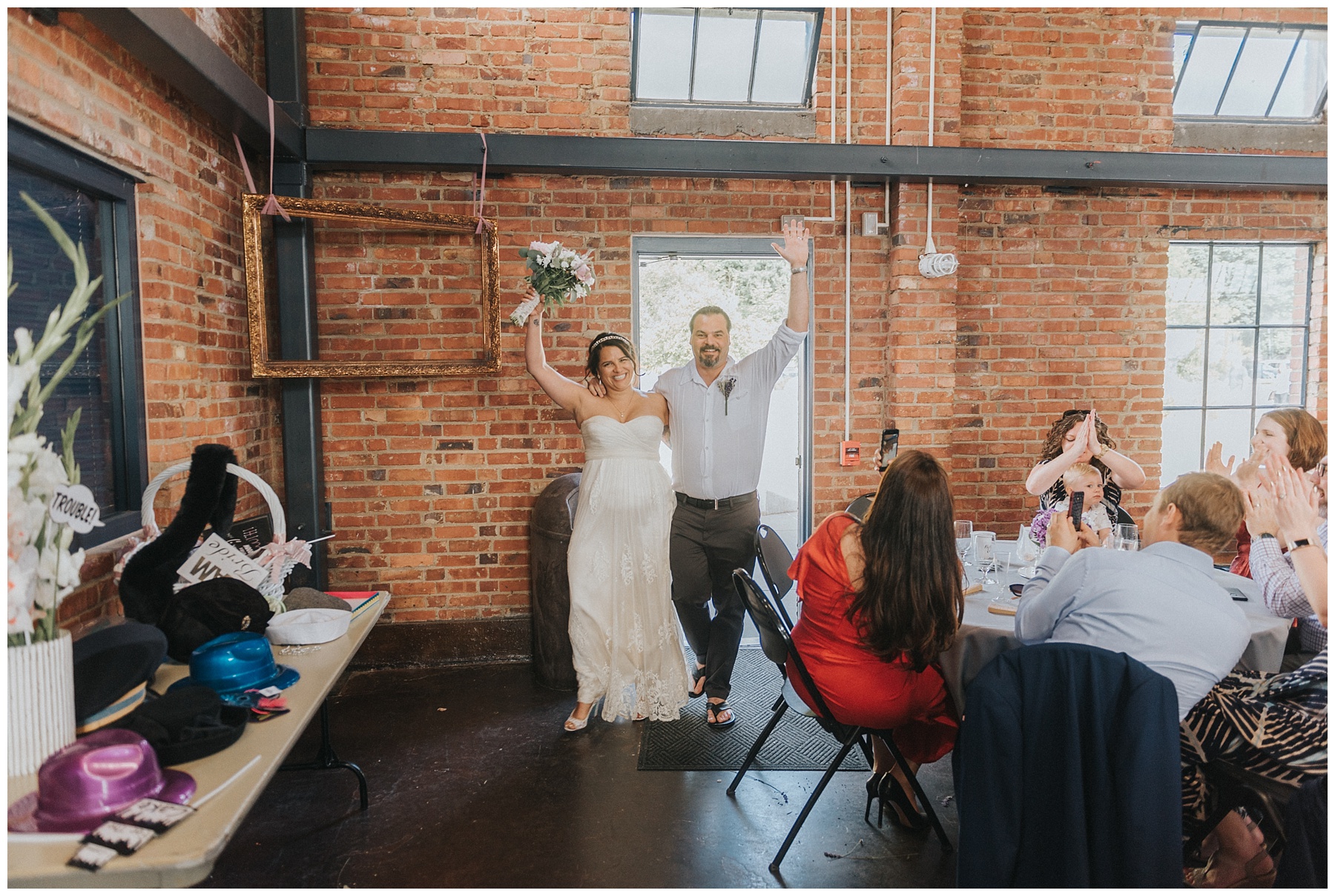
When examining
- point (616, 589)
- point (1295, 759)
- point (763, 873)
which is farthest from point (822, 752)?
point (1295, 759)

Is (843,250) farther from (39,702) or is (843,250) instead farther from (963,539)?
(39,702)

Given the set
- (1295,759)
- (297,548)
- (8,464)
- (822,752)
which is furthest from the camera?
(822,752)

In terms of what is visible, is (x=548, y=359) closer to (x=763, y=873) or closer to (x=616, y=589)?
(x=616, y=589)

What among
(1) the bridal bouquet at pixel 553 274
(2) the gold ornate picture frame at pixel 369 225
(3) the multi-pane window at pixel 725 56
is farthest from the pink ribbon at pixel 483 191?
(3) the multi-pane window at pixel 725 56

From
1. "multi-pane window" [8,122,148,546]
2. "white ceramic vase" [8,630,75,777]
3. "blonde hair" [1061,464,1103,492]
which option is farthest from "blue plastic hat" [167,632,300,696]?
"blonde hair" [1061,464,1103,492]

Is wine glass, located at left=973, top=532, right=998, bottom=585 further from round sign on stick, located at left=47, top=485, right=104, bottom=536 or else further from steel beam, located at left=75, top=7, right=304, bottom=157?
steel beam, located at left=75, top=7, right=304, bottom=157

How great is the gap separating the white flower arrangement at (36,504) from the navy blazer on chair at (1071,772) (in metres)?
2.09

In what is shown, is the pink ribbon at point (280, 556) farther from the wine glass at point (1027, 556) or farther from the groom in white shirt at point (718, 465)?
the wine glass at point (1027, 556)

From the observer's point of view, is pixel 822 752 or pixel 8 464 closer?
pixel 8 464

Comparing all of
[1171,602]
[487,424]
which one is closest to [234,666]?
[487,424]

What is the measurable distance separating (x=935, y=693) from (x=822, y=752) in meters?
0.91

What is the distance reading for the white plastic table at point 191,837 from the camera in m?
1.29

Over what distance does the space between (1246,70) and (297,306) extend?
5.72 meters

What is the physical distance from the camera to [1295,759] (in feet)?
6.33
